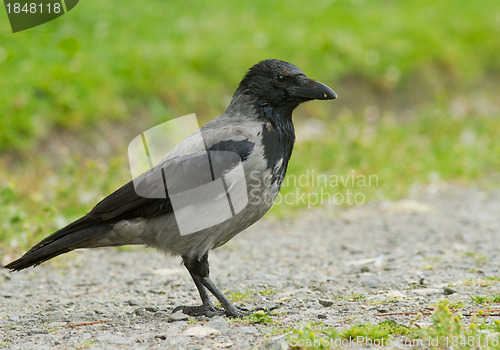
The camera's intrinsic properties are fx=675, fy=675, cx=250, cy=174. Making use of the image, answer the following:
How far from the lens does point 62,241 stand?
162 inches

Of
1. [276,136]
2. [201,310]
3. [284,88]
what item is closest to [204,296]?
[201,310]

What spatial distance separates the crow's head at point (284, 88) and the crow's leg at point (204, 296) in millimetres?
1118

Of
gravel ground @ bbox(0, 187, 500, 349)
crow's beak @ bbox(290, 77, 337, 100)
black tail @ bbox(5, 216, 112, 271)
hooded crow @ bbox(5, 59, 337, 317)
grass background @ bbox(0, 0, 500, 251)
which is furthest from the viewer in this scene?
grass background @ bbox(0, 0, 500, 251)

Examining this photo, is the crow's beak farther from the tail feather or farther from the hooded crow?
the tail feather

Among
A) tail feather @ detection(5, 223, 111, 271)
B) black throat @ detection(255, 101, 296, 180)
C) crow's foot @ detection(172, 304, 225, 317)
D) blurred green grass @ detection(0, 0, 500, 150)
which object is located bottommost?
crow's foot @ detection(172, 304, 225, 317)

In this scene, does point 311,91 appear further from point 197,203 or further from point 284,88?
point 197,203

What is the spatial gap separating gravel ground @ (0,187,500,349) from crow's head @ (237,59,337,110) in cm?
127

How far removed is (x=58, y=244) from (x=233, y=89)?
19.9ft

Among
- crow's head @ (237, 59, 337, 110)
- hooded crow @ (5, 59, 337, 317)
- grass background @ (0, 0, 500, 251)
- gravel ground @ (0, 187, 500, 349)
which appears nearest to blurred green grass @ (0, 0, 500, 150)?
grass background @ (0, 0, 500, 251)

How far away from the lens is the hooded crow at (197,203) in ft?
13.1

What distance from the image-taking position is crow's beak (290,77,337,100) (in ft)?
14.4

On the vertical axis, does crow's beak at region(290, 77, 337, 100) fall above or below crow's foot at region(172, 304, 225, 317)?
above

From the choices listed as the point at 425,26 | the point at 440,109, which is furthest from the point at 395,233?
the point at 425,26

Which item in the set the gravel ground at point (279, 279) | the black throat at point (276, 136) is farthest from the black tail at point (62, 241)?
the black throat at point (276, 136)
